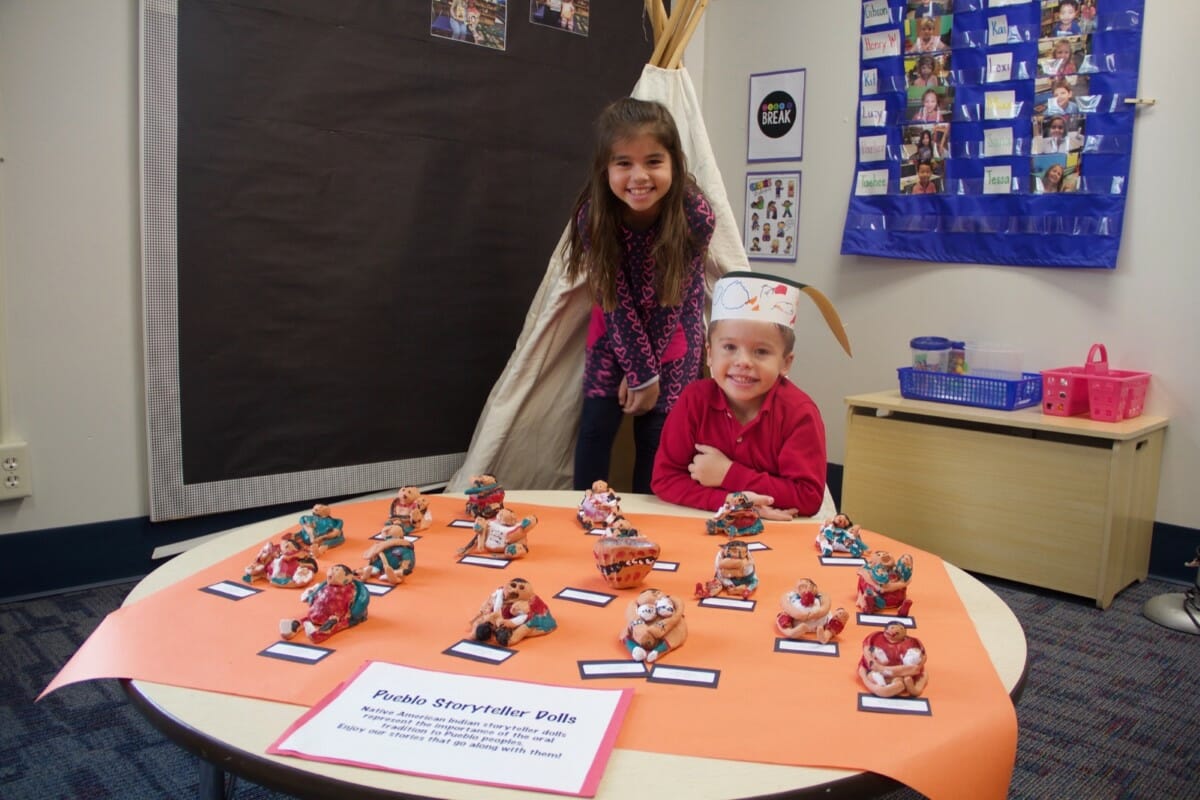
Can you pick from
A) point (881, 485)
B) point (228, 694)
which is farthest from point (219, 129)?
point (881, 485)

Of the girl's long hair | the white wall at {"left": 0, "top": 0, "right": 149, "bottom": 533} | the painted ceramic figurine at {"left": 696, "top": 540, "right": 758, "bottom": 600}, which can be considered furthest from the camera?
the white wall at {"left": 0, "top": 0, "right": 149, "bottom": 533}

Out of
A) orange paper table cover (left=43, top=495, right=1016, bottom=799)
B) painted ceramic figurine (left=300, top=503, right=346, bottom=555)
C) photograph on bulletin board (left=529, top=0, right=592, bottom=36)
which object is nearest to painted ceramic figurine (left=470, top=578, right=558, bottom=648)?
orange paper table cover (left=43, top=495, right=1016, bottom=799)

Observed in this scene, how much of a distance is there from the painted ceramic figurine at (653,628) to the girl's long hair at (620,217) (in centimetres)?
134

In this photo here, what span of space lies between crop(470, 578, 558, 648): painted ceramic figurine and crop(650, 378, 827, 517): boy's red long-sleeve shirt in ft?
2.03

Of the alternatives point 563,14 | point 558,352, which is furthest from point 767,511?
point 563,14

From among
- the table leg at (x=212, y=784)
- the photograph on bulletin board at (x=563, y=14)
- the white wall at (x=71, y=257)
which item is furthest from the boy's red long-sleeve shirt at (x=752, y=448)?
the photograph on bulletin board at (x=563, y=14)

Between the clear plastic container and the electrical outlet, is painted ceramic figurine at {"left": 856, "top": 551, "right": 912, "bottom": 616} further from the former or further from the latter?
the electrical outlet

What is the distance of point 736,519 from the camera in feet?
4.33

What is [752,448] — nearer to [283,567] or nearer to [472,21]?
[283,567]

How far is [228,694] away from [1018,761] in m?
1.45

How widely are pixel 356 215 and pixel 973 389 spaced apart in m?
1.89

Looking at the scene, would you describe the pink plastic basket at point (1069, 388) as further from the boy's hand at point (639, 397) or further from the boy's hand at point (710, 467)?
the boy's hand at point (710, 467)

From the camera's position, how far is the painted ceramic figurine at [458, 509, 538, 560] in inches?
46.9

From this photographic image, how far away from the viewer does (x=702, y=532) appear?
1346mm
